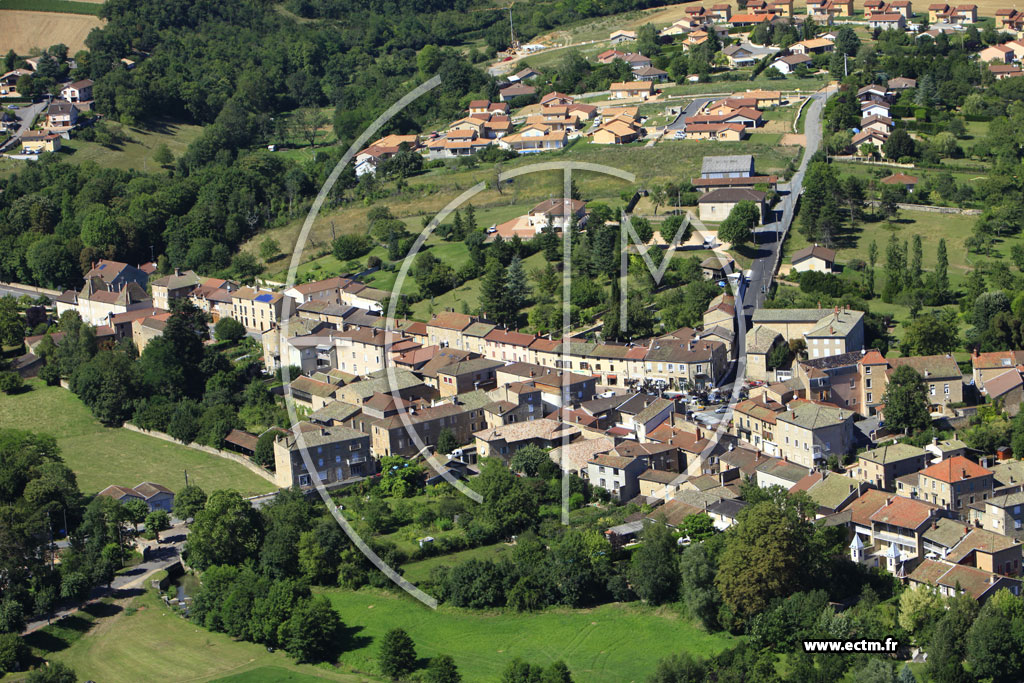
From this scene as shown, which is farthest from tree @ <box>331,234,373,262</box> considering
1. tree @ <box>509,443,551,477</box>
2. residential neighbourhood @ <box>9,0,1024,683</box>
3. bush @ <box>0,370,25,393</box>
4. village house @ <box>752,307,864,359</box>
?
tree @ <box>509,443,551,477</box>

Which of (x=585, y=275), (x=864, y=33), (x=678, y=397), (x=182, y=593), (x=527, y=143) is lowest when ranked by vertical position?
(x=182, y=593)

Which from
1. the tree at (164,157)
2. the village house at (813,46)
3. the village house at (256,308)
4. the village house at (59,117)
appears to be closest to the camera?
the village house at (256,308)

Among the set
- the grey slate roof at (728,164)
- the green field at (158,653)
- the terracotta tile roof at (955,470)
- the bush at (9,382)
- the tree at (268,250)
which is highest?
the grey slate roof at (728,164)

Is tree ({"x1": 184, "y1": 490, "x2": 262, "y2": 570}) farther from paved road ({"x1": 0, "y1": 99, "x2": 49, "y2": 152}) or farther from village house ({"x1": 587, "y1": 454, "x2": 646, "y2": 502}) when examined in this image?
paved road ({"x1": 0, "y1": 99, "x2": 49, "y2": 152})

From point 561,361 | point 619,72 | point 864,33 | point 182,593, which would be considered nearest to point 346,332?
point 561,361

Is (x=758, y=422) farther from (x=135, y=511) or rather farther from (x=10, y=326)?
(x=10, y=326)

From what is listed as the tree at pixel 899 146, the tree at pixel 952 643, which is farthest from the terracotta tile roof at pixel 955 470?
the tree at pixel 899 146

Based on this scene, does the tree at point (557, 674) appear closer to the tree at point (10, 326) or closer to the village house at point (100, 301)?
the village house at point (100, 301)

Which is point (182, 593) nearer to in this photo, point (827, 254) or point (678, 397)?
point (678, 397)
